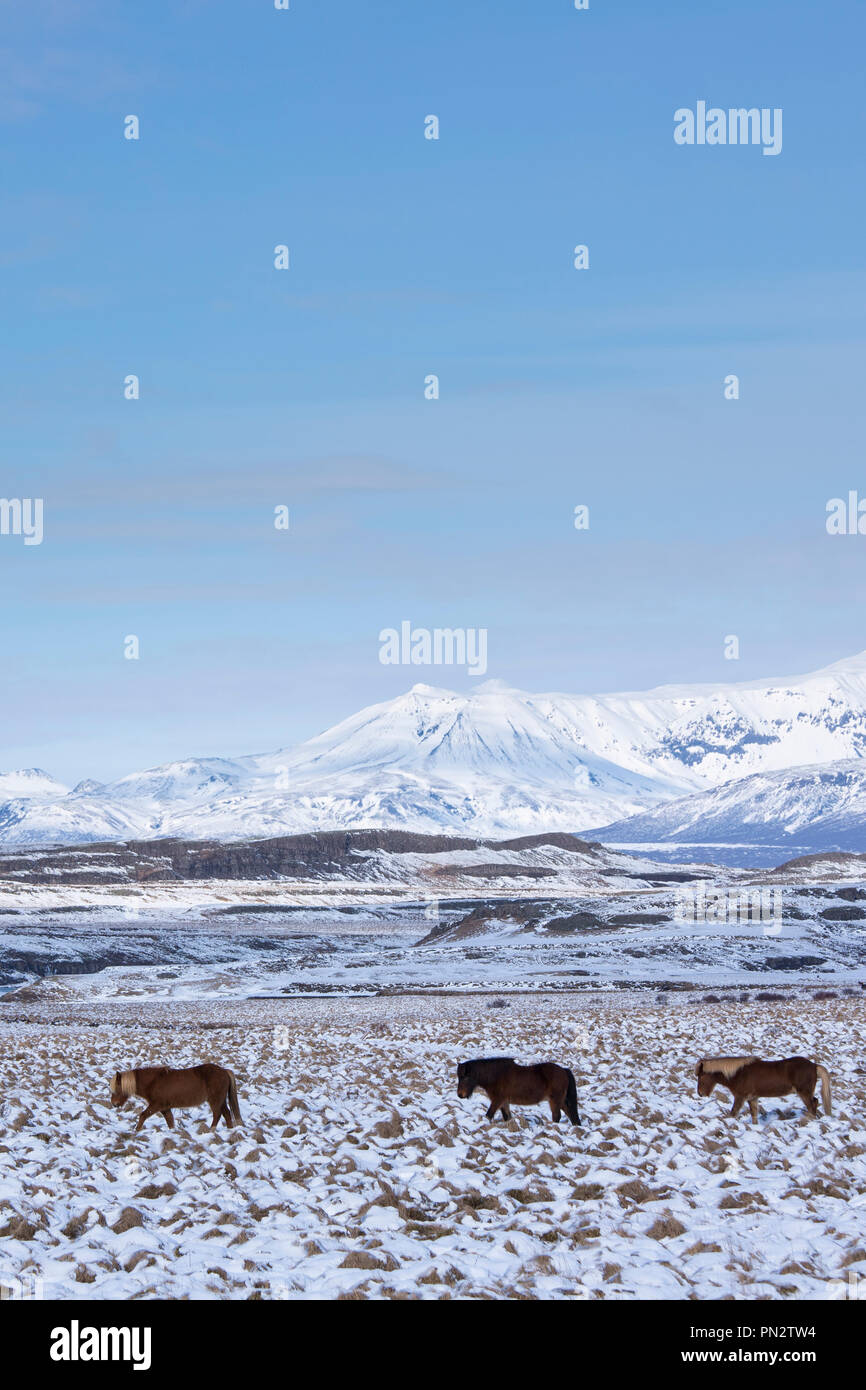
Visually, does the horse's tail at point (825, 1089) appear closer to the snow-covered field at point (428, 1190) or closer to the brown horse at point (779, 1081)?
the brown horse at point (779, 1081)

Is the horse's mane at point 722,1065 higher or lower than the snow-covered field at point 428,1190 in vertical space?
higher

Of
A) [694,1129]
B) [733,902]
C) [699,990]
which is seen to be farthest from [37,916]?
[694,1129]

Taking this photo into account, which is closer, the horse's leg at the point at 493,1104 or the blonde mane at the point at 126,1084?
the horse's leg at the point at 493,1104

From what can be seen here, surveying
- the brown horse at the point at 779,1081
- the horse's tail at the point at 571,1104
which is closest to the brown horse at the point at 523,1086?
the horse's tail at the point at 571,1104

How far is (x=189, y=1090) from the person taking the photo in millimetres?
18375

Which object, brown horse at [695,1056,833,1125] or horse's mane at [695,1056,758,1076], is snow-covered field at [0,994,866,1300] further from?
horse's mane at [695,1056,758,1076]

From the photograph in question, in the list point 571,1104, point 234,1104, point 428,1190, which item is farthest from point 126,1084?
point 428,1190

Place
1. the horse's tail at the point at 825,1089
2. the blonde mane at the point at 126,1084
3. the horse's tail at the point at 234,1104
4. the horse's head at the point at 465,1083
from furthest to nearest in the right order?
the blonde mane at the point at 126,1084
the horse's head at the point at 465,1083
the horse's tail at the point at 825,1089
the horse's tail at the point at 234,1104

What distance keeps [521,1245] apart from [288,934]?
117000 millimetres

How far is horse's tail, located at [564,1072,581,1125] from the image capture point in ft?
57.5

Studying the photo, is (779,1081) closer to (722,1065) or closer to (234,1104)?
(722,1065)

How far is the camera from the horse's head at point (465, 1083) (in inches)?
739

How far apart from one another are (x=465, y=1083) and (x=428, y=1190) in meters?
4.90
